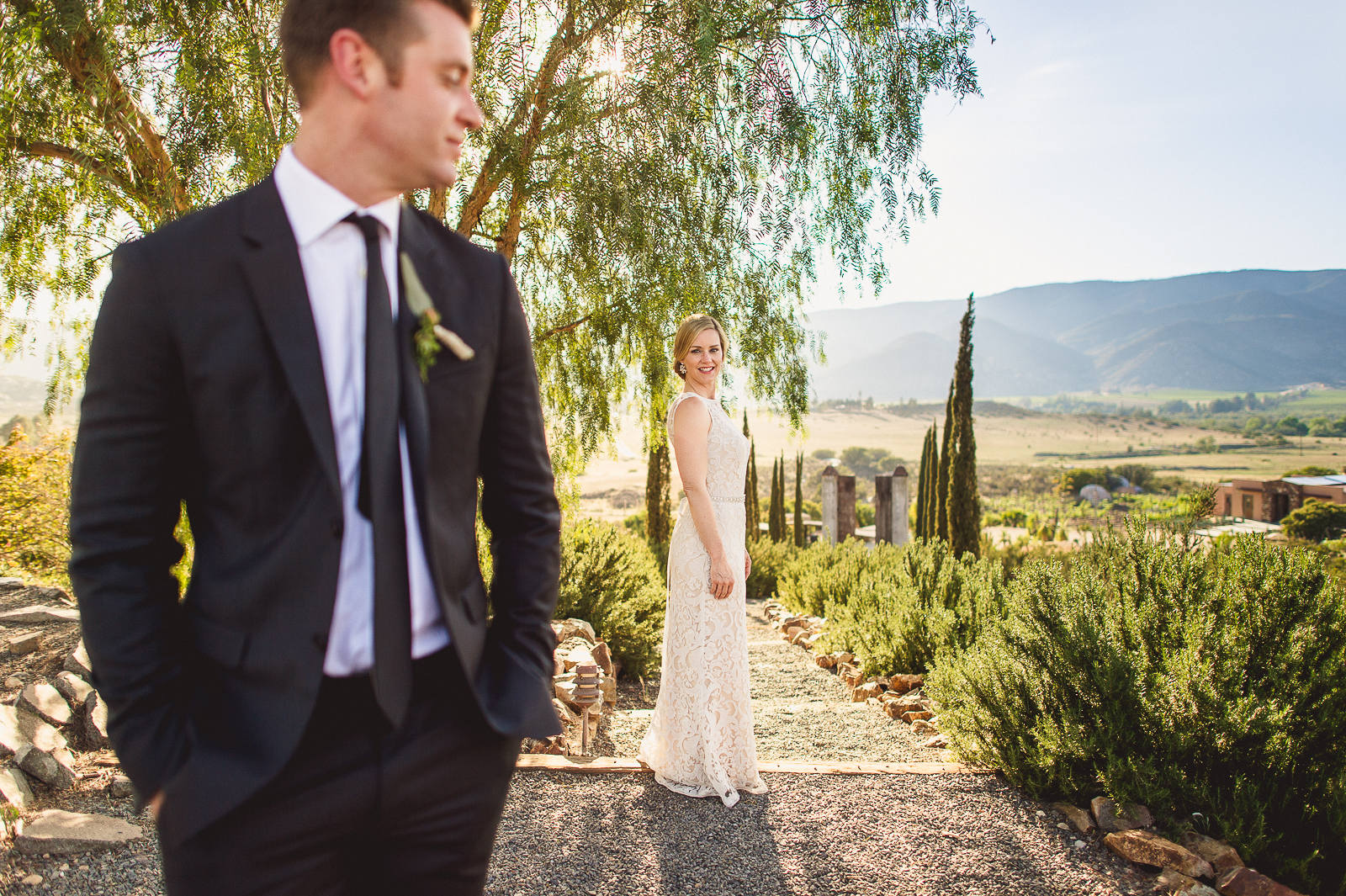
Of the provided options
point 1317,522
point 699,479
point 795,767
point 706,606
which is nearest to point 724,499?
point 699,479

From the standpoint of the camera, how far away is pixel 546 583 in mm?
1305

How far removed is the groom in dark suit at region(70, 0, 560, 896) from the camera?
1.05m

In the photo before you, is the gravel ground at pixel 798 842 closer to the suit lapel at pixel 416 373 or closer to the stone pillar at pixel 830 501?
the suit lapel at pixel 416 373

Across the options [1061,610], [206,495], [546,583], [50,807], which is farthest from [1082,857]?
[50,807]

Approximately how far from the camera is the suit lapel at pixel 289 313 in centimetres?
105

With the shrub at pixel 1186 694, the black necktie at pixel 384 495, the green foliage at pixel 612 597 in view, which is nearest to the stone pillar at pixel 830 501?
the green foliage at pixel 612 597

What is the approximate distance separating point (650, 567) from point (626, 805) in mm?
5466

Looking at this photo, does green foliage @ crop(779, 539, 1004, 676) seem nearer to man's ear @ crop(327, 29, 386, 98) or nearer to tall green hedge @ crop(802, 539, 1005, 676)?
tall green hedge @ crop(802, 539, 1005, 676)

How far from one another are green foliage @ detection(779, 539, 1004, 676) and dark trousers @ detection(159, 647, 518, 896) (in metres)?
4.50

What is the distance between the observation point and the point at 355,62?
109 cm

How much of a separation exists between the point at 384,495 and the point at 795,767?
144 inches

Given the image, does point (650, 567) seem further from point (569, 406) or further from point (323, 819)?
point (323, 819)

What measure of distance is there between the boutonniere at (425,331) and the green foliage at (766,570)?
11.8 metres

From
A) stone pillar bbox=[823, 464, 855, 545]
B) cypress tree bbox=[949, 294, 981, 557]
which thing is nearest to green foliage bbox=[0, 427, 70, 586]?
stone pillar bbox=[823, 464, 855, 545]
